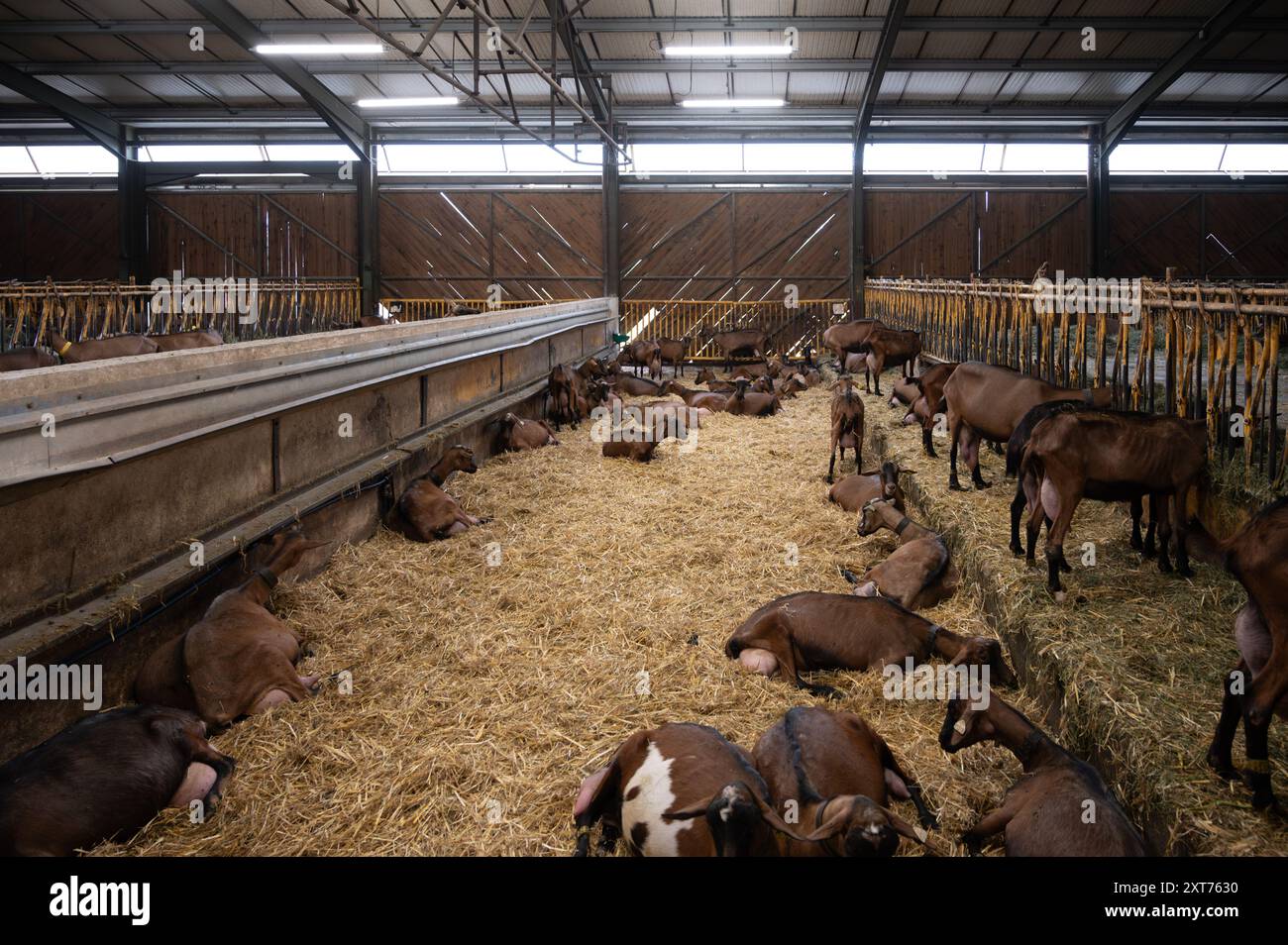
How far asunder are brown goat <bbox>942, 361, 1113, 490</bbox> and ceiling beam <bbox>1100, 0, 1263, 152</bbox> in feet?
44.6

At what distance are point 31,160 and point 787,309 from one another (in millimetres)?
19141

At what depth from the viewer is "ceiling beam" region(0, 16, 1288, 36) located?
17594 mm

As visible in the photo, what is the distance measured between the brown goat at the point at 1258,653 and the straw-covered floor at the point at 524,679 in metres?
0.42

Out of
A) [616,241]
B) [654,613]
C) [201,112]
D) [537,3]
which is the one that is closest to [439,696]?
[654,613]

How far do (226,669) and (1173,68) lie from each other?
20673 mm

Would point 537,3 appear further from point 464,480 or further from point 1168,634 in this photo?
point 1168,634

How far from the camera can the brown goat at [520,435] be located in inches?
416

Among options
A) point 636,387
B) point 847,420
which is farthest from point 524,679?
point 636,387

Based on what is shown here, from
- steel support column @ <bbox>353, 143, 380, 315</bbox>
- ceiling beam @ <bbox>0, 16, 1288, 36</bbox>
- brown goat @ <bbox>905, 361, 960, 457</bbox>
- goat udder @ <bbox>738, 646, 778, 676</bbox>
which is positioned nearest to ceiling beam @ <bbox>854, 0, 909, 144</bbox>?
ceiling beam @ <bbox>0, 16, 1288, 36</bbox>

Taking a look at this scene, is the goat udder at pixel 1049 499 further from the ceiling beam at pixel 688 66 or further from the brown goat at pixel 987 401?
the ceiling beam at pixel 688 66

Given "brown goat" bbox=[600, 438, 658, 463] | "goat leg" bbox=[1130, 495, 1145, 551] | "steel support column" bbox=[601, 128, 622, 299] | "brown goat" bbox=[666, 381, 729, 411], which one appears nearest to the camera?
"goat leg" bbox=[1130, 495, 1145, 551]

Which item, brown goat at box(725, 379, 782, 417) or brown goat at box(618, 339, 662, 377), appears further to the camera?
brown goat at box(618, 339, 662, 377)

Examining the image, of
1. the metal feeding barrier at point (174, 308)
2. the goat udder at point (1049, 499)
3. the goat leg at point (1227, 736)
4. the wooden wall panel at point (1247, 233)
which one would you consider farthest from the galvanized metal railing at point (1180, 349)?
the wooden wall panel at point (1247, 233)

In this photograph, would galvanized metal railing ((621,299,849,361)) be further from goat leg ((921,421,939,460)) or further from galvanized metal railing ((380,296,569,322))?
goat leg ((921,421,939,460))
